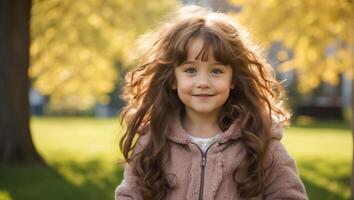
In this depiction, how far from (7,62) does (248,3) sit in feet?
11.9

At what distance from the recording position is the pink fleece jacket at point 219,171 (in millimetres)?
2914

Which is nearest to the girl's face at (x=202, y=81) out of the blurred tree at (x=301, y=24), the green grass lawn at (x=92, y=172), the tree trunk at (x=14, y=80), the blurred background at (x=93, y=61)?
the blurred background at (x=93, y=61)

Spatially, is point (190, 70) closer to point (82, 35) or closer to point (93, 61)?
point (82, 35)

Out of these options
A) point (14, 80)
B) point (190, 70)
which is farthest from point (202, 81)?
point (14, 80)

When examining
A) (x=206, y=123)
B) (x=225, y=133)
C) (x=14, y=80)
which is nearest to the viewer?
(x=225, y=133)

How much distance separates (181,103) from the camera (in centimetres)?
329

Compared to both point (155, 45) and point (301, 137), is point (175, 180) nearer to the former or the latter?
point (155, 45)

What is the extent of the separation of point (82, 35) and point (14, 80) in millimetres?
2620

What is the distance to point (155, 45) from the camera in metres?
3.29

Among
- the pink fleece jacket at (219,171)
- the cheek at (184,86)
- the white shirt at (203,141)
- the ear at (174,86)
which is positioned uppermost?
the cheek at (184,86)

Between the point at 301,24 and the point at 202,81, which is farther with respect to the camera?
the point at 301,24

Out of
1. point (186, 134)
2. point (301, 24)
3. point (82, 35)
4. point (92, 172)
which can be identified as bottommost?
point (92, 172)

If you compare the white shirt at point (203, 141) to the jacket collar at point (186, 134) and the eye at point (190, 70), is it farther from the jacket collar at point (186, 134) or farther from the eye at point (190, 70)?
the eye at point (190, 70)

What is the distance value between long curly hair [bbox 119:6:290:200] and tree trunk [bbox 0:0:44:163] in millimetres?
5900
